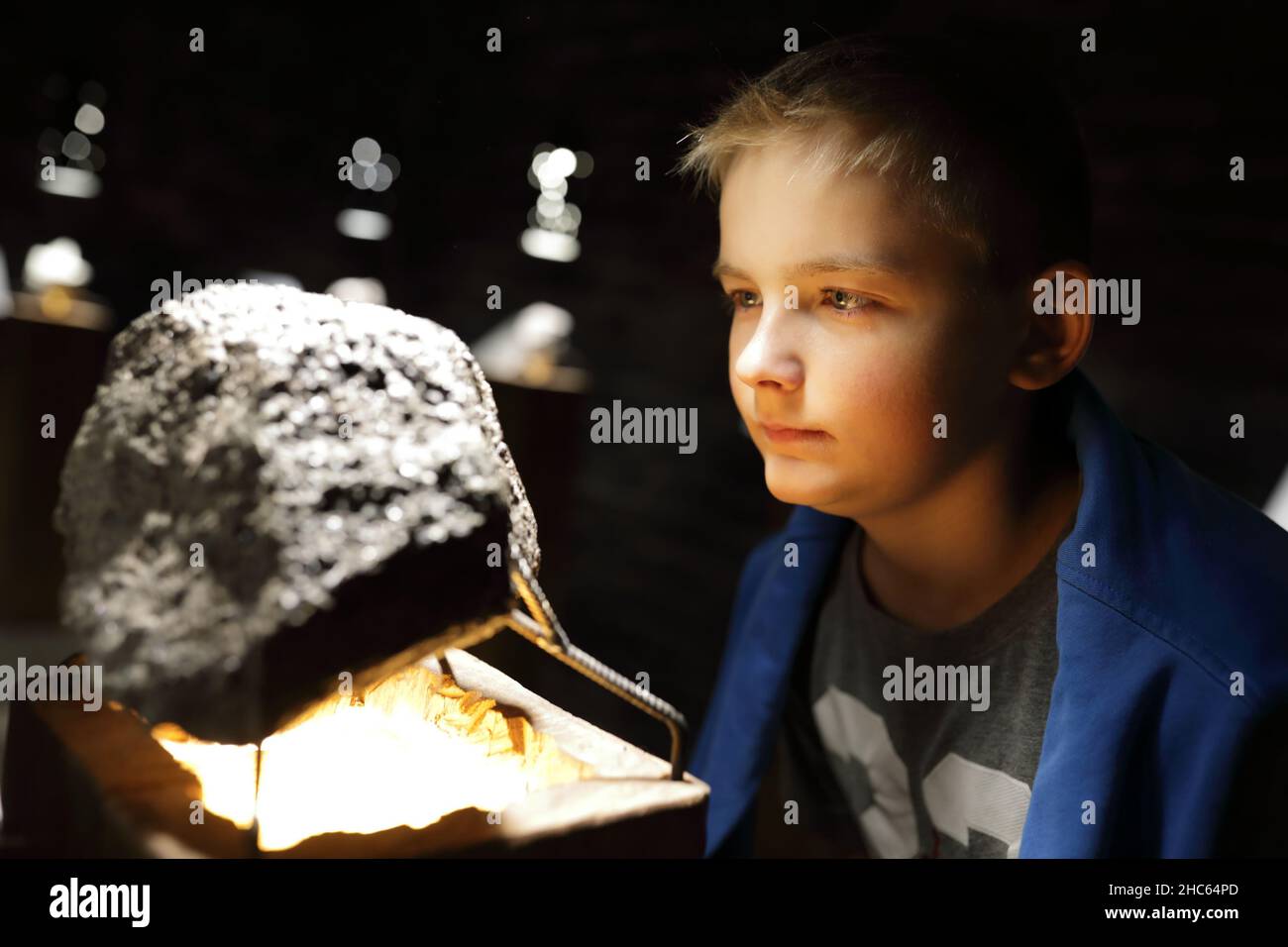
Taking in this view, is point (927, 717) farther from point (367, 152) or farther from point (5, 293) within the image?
point (5, 293)

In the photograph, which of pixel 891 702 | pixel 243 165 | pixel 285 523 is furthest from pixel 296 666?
pixel 243 165

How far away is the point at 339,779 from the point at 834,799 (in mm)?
610

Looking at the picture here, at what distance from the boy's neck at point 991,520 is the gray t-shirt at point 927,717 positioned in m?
0.02

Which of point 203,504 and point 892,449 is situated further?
point 892,449

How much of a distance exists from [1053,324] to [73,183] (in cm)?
199

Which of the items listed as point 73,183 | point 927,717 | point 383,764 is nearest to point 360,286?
point 383,764

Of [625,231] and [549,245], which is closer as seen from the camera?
[625,231]

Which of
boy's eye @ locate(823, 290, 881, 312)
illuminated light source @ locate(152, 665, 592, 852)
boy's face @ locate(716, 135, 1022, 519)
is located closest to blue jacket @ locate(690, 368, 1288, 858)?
boy's face @ locate(716, 135, 1022, 519)

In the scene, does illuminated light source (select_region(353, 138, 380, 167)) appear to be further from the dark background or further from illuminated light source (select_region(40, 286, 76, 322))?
illuminated light source (select_region(40, 286, 76, 322))

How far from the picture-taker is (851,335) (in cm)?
89

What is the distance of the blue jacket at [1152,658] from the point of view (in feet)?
2.61

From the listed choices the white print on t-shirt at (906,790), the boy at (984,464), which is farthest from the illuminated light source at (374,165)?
the white print on t-shirt at (906,790)

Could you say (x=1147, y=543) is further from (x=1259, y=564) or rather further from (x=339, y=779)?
(x=339, y=779)
